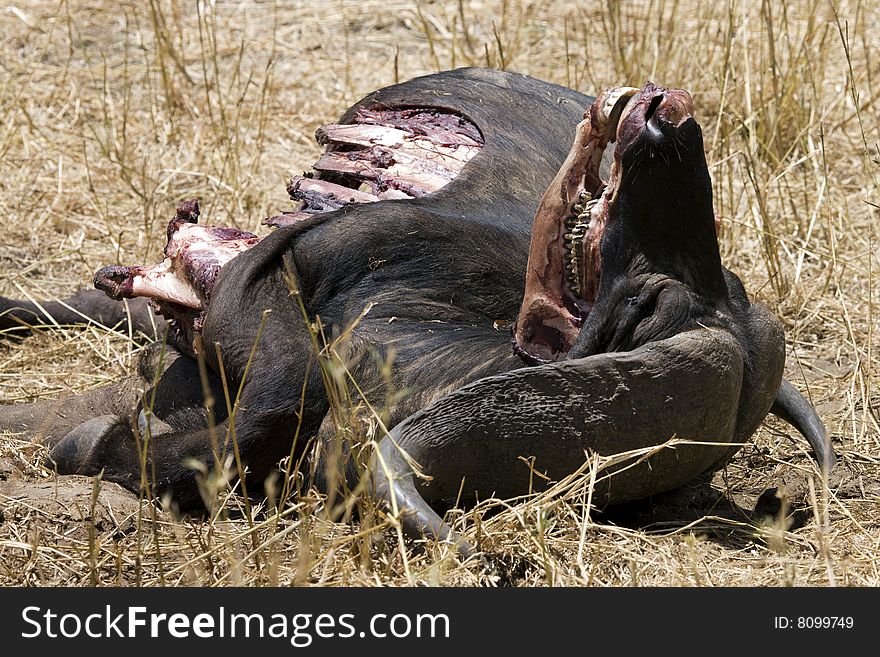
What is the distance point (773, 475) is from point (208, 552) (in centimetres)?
151

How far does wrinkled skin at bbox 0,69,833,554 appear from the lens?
2.55 m

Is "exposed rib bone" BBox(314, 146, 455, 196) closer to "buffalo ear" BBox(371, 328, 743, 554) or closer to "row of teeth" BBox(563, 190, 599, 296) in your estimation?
"row of teeth" BBox(563, 190, 599, 296)

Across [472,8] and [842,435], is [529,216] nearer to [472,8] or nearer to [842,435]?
[842,435]

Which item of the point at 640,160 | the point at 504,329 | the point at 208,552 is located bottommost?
the point at 208,552

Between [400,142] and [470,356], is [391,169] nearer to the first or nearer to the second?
[400,142]

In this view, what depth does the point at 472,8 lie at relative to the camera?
22.5 feet

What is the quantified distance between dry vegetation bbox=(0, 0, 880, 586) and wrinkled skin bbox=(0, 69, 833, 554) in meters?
0.12

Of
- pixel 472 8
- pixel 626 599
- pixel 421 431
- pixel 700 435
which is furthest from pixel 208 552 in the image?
pixel 472 8

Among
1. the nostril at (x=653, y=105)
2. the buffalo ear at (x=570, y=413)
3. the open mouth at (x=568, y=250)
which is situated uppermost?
the nostril at (x=653, y=105)

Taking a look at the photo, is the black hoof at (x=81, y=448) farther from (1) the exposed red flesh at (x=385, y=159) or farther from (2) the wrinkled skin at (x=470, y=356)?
(1) the exposed red flesh at (x=385, y=159)

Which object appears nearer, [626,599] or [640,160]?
[626,599]

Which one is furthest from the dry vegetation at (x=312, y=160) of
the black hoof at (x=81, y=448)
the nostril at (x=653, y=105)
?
the nostril at (x=653, y=105)

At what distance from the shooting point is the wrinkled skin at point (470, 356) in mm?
2555

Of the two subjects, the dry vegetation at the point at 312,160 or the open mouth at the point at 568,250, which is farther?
the open mouth at the point at 568,250
